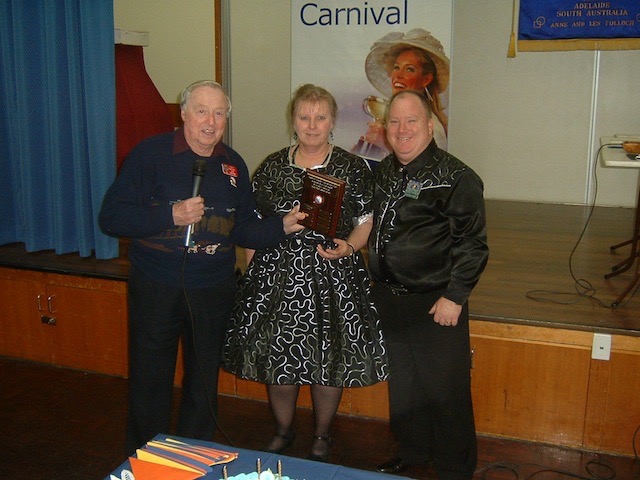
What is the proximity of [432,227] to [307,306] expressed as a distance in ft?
1.74

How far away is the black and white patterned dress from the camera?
96.5 inches

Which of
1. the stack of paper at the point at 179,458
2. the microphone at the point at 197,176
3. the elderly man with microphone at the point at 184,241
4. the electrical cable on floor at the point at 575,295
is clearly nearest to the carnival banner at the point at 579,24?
the electrical cable on floor at the point at 575,295

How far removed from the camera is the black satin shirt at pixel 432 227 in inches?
88.2

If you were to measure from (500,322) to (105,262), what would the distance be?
2177mm

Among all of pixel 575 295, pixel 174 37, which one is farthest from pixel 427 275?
pixel 174 37

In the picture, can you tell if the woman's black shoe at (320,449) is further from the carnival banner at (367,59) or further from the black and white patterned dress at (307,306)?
the carnival banner at (367,59)

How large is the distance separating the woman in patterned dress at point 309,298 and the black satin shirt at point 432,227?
134 millimetres

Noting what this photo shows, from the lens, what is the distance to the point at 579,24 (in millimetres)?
5586

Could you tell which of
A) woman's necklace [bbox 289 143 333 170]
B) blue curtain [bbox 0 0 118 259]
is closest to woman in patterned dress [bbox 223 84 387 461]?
woman's necklace [bbox 289 143 333 170]

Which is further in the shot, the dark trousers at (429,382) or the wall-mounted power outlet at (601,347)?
the wall-mounted power outlet at (601,347)

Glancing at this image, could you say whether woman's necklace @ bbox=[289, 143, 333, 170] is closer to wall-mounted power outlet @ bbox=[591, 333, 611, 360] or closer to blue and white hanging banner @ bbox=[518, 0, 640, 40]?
wall-mounted power outlet @ bbox=[591, 333, 611, 360]

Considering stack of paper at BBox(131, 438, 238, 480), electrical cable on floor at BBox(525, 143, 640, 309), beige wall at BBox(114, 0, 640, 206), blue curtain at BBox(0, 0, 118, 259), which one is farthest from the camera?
beige wall at BBox(114, 0, 640, 206)

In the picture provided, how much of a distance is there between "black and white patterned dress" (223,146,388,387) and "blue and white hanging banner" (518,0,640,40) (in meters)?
3.90

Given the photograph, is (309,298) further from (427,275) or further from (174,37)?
(174,37)
